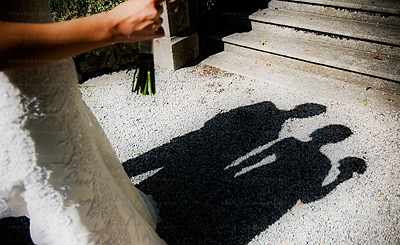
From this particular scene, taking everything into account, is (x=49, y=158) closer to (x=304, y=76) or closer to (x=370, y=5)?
(x=304, y=76)

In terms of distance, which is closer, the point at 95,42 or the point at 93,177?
the point at 95,42

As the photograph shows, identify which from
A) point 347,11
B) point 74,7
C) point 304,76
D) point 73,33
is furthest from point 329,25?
point 73,33

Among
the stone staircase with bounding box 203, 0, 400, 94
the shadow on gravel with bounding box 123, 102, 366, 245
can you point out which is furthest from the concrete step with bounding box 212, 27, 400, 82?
the shadow on gravel with bounding box 123, 102, 366, 245

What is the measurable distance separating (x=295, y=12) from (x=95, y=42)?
527cm

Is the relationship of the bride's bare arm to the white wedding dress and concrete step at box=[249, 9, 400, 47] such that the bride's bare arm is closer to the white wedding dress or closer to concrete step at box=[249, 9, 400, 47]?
the white wedding dress

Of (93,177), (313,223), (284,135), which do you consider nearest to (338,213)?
(313,223)

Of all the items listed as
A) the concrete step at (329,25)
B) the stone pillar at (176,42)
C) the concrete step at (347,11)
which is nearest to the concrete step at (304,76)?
the stone pillar at (176,42)

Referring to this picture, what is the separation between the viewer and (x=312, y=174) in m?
3.32

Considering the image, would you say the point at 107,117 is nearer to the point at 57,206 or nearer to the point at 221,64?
the point at 221,64

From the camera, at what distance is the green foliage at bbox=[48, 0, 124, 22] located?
483cm

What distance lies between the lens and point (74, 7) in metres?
4.91

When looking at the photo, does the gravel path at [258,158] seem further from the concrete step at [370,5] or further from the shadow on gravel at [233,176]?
the concrete step at [370,5]

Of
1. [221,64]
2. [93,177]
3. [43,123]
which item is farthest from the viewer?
[221,64]

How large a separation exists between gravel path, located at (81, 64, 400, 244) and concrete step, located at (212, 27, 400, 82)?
332 millimetres
